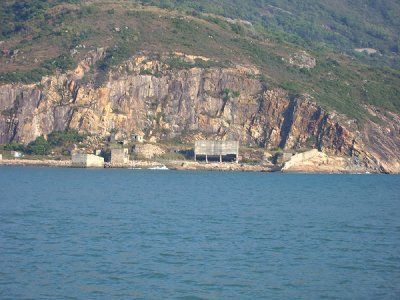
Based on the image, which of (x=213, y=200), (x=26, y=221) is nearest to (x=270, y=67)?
(x=213, y=200)

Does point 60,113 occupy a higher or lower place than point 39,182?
higher

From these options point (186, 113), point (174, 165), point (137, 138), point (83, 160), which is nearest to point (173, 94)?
point (186, 113)

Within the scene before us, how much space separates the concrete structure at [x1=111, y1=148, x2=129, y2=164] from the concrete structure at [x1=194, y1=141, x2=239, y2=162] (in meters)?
9.12

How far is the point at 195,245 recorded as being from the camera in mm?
38938

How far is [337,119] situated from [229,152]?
1690cm

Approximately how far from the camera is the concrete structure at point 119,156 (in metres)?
112

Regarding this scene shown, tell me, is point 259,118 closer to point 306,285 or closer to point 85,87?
point 85,87

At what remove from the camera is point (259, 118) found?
12506 centimetres

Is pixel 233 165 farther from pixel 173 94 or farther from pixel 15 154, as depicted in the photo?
pixel 15 154

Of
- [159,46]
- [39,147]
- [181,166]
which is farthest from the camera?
[159,46]

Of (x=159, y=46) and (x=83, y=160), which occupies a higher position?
(x=159, y=46)

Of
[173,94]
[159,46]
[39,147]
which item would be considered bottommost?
[39,147]

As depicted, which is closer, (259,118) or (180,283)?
(180,283)

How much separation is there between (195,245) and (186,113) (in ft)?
281
